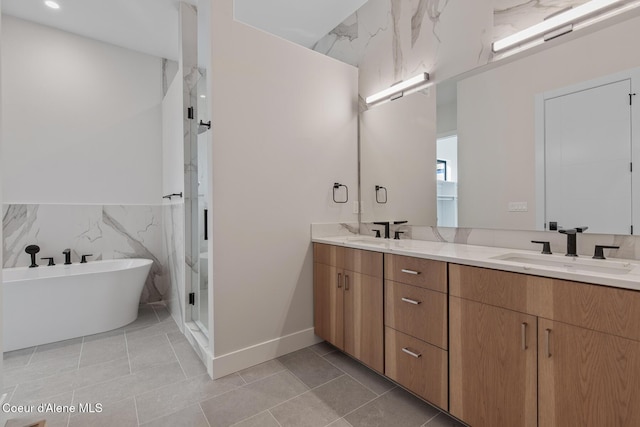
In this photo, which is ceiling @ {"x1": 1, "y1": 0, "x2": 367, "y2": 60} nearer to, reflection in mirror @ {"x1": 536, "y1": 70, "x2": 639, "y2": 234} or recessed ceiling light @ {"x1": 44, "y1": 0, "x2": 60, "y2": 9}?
recessed ceiling light @ {"x1": 44, "y1": 0, "x2": 60, "y2": 9}

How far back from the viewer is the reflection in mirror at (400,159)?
2219 millimetres

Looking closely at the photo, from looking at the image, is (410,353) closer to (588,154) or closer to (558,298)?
(558,298)

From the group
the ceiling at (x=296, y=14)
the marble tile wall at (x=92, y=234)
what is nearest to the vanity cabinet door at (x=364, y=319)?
the marble tile wall at (x=92, y=234)

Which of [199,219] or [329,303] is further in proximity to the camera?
[199,219]

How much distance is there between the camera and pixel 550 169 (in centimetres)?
161

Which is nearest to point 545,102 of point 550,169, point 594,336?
point 550,169

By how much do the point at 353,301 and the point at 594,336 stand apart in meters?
1.27

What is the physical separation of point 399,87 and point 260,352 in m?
2.34

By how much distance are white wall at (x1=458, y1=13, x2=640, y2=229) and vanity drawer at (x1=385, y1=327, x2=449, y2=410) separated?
2.94 feet

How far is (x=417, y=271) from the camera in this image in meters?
1.59

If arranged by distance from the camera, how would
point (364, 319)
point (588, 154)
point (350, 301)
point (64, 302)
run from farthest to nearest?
point (64, 302) < point (350, 301) < point (364, 319) < point (588, 154)

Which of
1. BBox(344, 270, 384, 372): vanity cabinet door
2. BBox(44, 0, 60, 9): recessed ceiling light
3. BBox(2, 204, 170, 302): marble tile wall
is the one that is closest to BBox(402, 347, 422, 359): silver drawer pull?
BBox(344, 270, 384, 372): vanity cabinet door

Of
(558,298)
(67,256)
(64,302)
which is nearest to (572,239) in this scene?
(558,298)

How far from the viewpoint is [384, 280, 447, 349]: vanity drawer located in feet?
4.86
